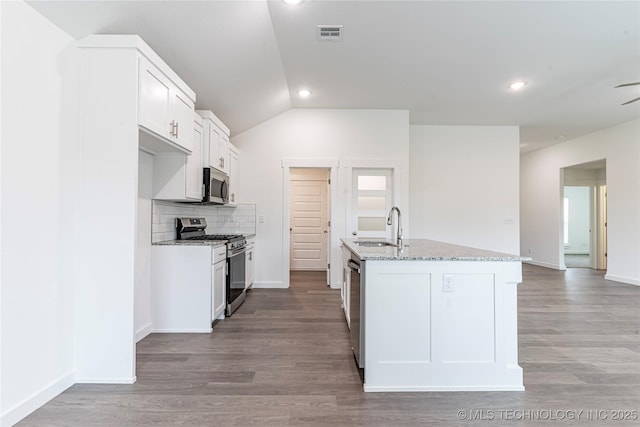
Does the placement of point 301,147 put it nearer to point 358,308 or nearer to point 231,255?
point 231,255

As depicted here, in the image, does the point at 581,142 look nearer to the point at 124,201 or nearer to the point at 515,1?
the point at 515,1

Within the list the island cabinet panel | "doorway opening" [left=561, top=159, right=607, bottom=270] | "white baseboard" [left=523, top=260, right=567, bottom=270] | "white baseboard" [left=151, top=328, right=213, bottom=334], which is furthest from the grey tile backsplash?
"doorway opening" [left=561, top=159, right=607, bottom=270]

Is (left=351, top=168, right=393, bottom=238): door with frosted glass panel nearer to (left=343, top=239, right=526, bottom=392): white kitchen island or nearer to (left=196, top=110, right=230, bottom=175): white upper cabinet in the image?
(left=196, top=110, right=230, bottom=175): white upper cabinet

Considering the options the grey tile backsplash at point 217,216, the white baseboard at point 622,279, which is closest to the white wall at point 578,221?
the white baseboard at point 622,279

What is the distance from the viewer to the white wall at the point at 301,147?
208 inches

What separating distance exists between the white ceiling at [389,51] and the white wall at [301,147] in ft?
0.73

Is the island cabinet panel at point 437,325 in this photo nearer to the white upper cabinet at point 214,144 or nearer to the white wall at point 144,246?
the white wall at point 144,246

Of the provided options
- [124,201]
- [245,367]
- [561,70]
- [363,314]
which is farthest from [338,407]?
[561,70]

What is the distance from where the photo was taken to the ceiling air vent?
299 centimetres

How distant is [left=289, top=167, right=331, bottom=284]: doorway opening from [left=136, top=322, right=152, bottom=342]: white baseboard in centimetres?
436

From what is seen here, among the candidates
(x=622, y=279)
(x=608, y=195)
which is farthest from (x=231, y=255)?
(x=608, y=195)

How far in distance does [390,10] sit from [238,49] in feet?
4.93

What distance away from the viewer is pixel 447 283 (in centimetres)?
216

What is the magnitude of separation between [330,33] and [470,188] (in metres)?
4.20
